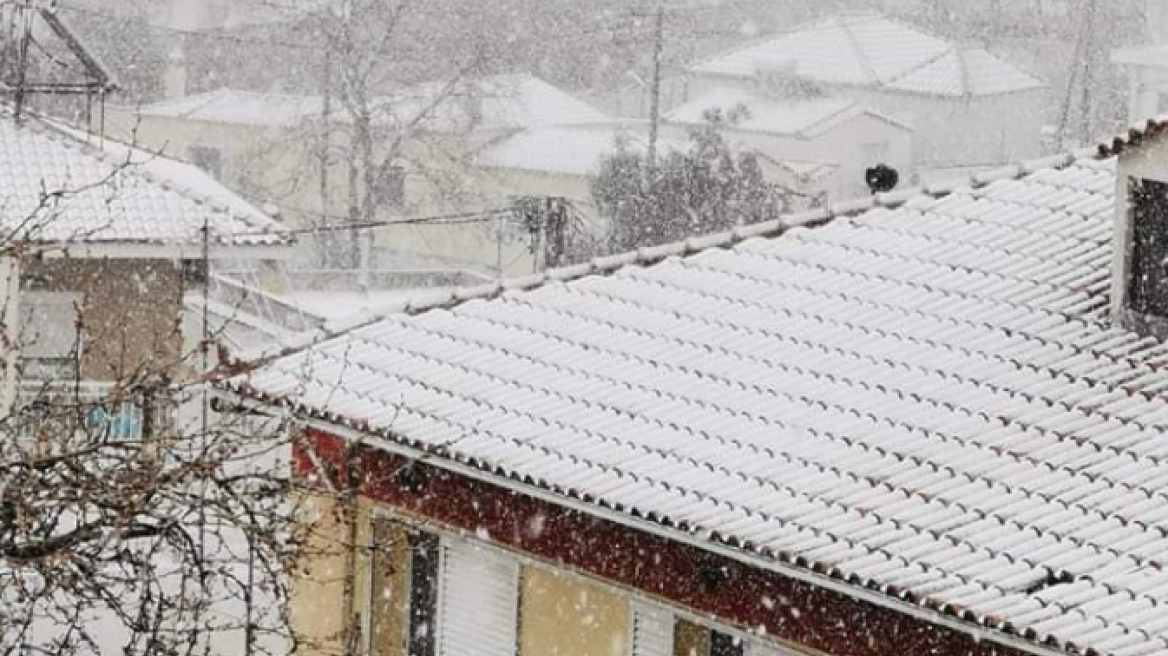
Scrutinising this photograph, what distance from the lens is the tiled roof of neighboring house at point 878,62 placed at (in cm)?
5966

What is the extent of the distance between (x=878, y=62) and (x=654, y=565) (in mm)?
49894

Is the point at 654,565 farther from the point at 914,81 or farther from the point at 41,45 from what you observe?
the point at 914,81

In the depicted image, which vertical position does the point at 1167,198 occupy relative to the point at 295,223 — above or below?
above

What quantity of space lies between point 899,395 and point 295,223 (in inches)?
1736

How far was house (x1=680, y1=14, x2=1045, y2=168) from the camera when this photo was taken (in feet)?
194

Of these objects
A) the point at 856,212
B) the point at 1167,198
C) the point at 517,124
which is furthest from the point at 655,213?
the point at 1167,198

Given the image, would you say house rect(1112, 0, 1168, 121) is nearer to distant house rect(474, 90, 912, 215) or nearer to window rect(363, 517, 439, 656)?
distant house rect(474, 90, 912, 215)

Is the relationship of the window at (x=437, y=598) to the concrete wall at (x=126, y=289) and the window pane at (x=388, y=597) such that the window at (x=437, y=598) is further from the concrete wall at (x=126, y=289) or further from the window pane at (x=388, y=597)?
the concrete wall at (x=126, y=289)

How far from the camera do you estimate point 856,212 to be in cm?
1526

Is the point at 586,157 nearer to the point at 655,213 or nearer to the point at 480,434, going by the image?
the point at 655,213

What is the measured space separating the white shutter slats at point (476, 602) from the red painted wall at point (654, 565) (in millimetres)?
218

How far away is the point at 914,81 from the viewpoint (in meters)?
59.9

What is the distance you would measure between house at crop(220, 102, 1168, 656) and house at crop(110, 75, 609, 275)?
36.9 m

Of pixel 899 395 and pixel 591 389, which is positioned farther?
pixel 591 389
